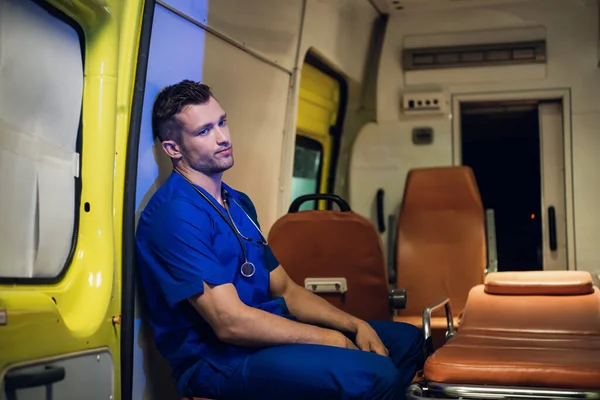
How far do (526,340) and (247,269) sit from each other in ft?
3.98

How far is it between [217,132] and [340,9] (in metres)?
2.30

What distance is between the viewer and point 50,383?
177cm

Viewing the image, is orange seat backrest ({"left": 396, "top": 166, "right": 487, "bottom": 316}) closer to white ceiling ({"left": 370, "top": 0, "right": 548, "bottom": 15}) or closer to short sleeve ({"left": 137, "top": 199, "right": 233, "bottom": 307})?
white ceiling ({"left": 370, "top": 0, "right": 548, "bottom": 15})

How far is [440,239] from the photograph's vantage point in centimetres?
436

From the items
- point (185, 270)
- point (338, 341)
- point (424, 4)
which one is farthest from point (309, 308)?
point (424, 4)

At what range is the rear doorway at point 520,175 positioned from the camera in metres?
4.99

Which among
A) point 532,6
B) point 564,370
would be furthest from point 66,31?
point 532,6

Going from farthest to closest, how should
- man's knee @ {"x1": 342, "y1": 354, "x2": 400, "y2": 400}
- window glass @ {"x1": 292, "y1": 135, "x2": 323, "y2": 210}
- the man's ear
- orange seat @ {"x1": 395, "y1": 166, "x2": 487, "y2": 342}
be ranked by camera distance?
window glass @ {"x1": 292, "y1": 135, "x2": 323, "y2": 210} < orange seat @ {"x1": 395, "y1": 166, "x2": 487, "y2": 342} < the man's ear < man's knee @ {"x1": 342, "y1": 354, "x2": 400, "y2": 400}

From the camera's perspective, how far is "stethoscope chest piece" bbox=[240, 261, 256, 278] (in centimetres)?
237

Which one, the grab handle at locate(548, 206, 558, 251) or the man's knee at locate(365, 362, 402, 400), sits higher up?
the grab handle at locate(548, 206, 558, 251)

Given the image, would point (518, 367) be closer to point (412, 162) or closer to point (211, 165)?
point (211, 165)

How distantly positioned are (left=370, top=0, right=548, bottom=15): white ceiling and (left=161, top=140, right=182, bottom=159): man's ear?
2.86m

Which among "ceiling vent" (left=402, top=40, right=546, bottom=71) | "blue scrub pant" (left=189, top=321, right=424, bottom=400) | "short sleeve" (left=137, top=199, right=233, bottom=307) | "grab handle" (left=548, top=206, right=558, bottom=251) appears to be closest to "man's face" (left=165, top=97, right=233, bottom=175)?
"short sleeve" (left=137, top=199, right=233, bottom=307)

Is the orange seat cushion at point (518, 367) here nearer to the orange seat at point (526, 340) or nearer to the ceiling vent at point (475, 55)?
the orange seat at point (526, 340)
